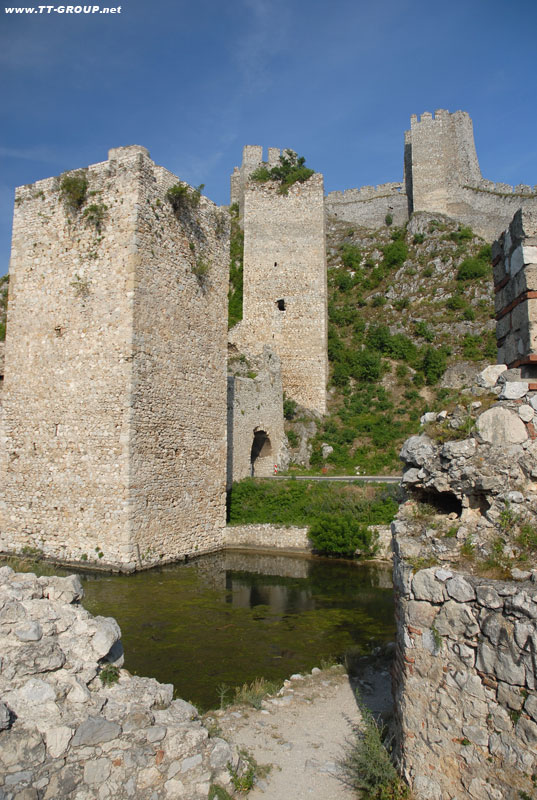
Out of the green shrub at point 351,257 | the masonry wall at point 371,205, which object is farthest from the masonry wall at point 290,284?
the masonry wall at point 371,205

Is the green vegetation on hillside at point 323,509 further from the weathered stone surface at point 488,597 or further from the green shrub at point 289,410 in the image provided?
the weathered stone surface at point 488,597

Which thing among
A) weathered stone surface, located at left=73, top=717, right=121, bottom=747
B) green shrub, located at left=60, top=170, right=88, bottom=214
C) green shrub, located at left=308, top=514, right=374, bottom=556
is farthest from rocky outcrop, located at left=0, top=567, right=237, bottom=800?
green shrub, located at left=60, top=170, right=88, bottom=214

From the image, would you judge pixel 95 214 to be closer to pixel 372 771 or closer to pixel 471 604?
pixel 471 604

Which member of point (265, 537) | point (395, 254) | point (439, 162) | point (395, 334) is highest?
point (439, 162)

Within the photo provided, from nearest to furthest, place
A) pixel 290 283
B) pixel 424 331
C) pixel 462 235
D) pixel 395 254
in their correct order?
1. pixel 290 283
2. pixel 424 331
3. pixel 462 235
4. pixel 395 254

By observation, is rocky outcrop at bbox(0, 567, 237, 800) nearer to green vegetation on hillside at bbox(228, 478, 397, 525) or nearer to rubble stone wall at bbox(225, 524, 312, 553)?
green vegetation on hillside at bbox(228, 478, 397, 525)

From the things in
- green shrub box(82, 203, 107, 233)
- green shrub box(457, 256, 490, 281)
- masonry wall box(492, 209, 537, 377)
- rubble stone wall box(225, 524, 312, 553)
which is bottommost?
rubble stone wall box(225, 524, 312, 553)

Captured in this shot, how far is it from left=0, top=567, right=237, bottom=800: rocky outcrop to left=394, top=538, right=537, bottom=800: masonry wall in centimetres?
135

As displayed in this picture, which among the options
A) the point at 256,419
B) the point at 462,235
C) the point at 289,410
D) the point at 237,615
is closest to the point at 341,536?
the point at 237,615

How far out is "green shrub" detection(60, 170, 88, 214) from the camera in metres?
11.5

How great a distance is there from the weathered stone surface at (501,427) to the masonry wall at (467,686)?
1017 mm

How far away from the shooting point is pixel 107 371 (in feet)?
36.2

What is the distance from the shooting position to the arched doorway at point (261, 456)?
19.9 metres

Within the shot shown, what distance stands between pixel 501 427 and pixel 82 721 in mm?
3440
